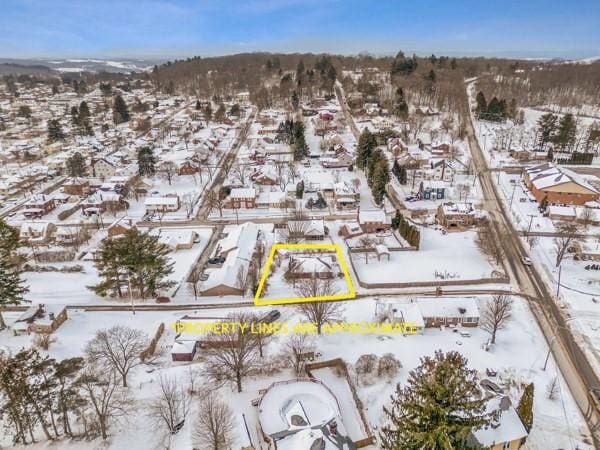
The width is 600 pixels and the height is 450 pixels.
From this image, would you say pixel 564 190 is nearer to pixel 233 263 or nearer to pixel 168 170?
pixel 233 263

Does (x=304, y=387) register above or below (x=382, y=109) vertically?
below

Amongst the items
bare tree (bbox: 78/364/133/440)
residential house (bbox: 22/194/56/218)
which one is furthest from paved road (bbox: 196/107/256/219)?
bare tree (bbox: 78/364/133/440)

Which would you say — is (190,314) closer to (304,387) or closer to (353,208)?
(304,387)

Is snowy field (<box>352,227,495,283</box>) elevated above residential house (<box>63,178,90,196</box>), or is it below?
below

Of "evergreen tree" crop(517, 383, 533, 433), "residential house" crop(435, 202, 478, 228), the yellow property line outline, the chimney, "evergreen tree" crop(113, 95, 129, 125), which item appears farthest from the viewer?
"evergreen tree" crop(113, 95, 129, 125)

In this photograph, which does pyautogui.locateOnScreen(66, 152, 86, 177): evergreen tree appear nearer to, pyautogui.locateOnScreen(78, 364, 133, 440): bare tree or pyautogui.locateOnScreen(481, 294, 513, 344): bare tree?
pyautogui.locateOnScreen(78, 364, 133, 440): bare tree

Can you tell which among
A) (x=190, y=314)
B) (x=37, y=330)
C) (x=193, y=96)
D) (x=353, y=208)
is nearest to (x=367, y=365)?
(x=190, y=314)
